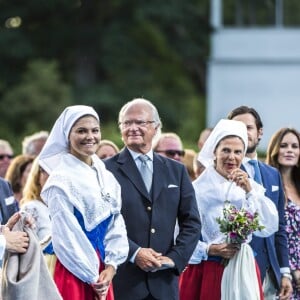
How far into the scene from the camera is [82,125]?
8.88m

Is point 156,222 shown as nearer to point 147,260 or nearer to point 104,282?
point 147,260

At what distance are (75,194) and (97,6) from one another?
3598 cm

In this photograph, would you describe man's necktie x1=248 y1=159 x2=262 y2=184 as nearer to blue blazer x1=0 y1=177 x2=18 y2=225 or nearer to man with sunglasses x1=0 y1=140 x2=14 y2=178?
blue blazer x1=0 y1=177 x2=18 y2=225

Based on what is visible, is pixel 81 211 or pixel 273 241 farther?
pixel 273 241

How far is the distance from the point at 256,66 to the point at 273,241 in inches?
1215

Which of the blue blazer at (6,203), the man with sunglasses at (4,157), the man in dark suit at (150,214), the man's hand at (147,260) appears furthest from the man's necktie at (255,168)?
the man with sunglasses at (4,157)

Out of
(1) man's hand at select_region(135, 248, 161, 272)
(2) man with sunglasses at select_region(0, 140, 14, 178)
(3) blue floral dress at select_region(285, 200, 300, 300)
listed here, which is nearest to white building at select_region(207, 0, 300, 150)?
(2) man with sunglasses at select_region(0, 140, 14, 178)

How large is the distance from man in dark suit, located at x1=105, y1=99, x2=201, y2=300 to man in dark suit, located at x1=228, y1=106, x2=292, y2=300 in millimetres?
Result: 992

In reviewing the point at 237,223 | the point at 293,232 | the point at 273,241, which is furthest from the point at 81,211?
the point at 293,232

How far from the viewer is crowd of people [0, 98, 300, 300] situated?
8.68 m

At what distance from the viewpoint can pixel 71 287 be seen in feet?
28.5

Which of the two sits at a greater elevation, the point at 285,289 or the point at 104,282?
the point at 104,282

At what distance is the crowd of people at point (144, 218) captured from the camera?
8.68m

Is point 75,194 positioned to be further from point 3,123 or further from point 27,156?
point 3,123
